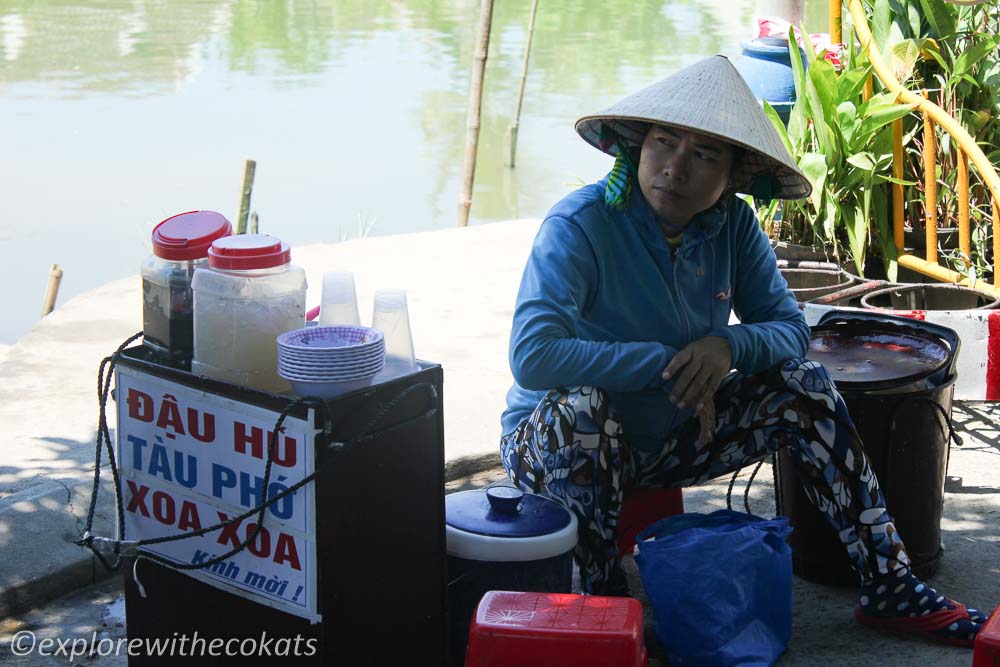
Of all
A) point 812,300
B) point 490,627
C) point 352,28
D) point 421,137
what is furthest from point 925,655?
point 352,28

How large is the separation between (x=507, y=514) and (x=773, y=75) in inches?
131

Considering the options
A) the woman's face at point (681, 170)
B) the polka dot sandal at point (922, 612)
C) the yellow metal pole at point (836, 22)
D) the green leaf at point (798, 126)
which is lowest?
the polka dot sandal at point (922, 612)

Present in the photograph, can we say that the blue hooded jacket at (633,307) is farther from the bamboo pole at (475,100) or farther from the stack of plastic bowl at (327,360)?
the bamboo pole at (475,100)

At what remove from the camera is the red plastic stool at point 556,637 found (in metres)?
2.00

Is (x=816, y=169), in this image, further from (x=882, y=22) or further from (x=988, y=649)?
(x=988, y=649)

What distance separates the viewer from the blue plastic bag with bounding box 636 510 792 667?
92.0 inches

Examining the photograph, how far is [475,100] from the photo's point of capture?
26.9 ft

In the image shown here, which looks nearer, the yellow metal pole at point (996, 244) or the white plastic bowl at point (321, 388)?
the white plastic bowl at point (321, 388)

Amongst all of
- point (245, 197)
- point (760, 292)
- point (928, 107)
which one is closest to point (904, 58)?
point (928, 107)

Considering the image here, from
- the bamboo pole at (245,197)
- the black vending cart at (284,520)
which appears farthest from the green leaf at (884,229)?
the bamboo pole at (245,197)

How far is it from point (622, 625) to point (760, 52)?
3.68 m

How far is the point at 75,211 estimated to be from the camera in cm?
1153

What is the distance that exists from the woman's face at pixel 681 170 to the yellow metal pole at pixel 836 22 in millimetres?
2485

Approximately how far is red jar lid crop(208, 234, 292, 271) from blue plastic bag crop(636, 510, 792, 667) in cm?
95
